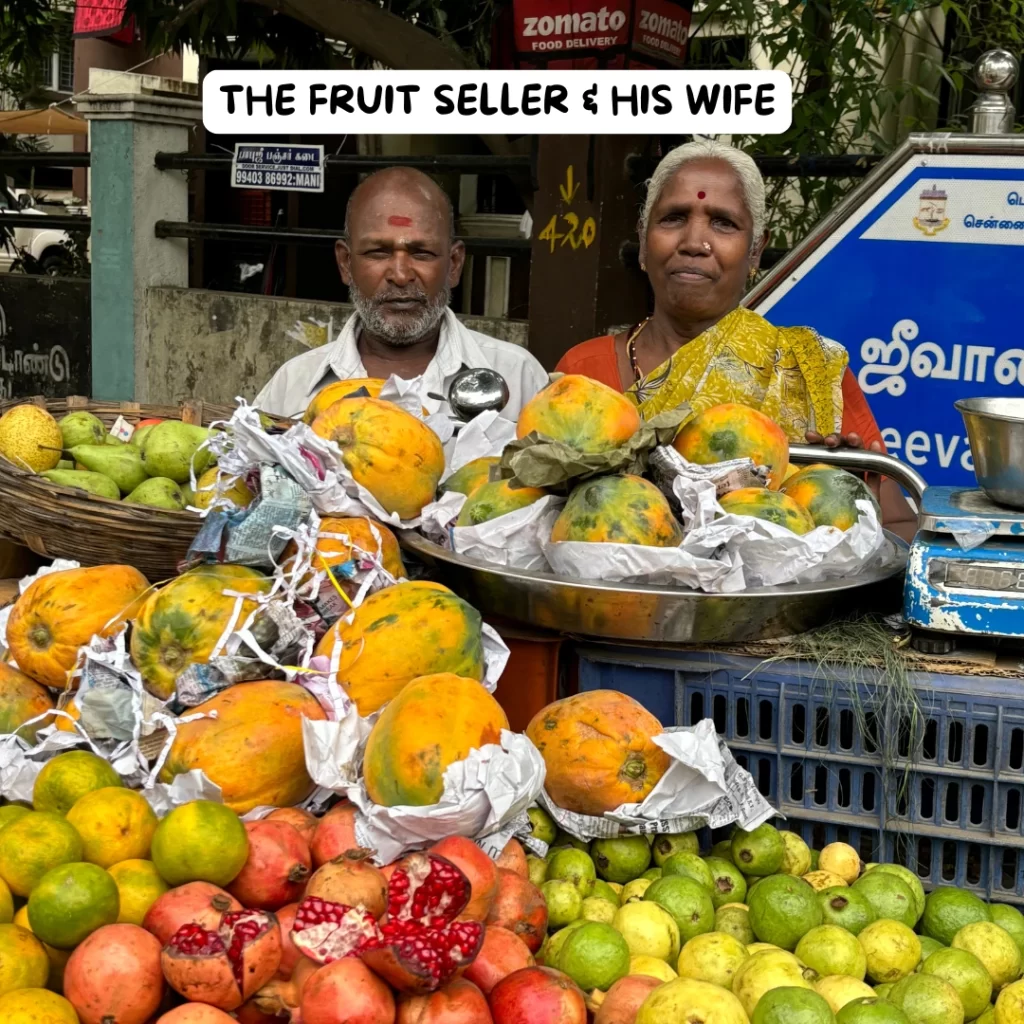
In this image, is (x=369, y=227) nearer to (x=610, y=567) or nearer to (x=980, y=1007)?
(x=610, y=567)

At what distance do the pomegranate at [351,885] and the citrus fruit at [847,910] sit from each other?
696mm

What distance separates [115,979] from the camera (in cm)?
147

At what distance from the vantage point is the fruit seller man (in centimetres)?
354

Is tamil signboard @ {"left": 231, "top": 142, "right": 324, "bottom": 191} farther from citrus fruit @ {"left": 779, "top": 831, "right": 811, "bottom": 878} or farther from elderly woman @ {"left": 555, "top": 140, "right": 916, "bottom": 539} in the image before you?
citrus fruit @ {"left": 779, "top": 831, "right": 811, "bottom": 878}

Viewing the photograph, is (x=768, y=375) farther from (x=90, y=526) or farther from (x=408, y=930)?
(x=408, y=930)

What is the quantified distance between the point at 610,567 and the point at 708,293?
1425 mm

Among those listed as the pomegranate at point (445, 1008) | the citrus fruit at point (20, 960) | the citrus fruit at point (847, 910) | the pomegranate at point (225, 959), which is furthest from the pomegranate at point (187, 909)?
the citrus fruit at point (847, 910)

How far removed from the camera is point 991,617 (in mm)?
1960

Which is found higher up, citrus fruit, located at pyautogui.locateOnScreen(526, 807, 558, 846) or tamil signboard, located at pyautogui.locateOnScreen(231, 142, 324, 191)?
tamil signboard, located at pyautogui.locateOnScreen(231, 142, 324, 191)

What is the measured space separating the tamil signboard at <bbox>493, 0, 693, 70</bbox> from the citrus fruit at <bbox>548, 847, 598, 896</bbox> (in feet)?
12.3

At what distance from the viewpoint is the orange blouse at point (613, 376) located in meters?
3.08

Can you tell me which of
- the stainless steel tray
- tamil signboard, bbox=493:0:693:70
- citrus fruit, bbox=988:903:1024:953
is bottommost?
citrus fruit, bbox=988:903:1024:953

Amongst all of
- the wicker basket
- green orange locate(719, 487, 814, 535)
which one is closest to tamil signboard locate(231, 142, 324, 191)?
the wicker basket

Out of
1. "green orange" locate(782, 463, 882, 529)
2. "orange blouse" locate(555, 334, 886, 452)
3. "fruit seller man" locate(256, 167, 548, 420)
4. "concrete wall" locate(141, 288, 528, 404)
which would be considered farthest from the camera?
"concrete wall" locate(141, 288, 528, 404)
